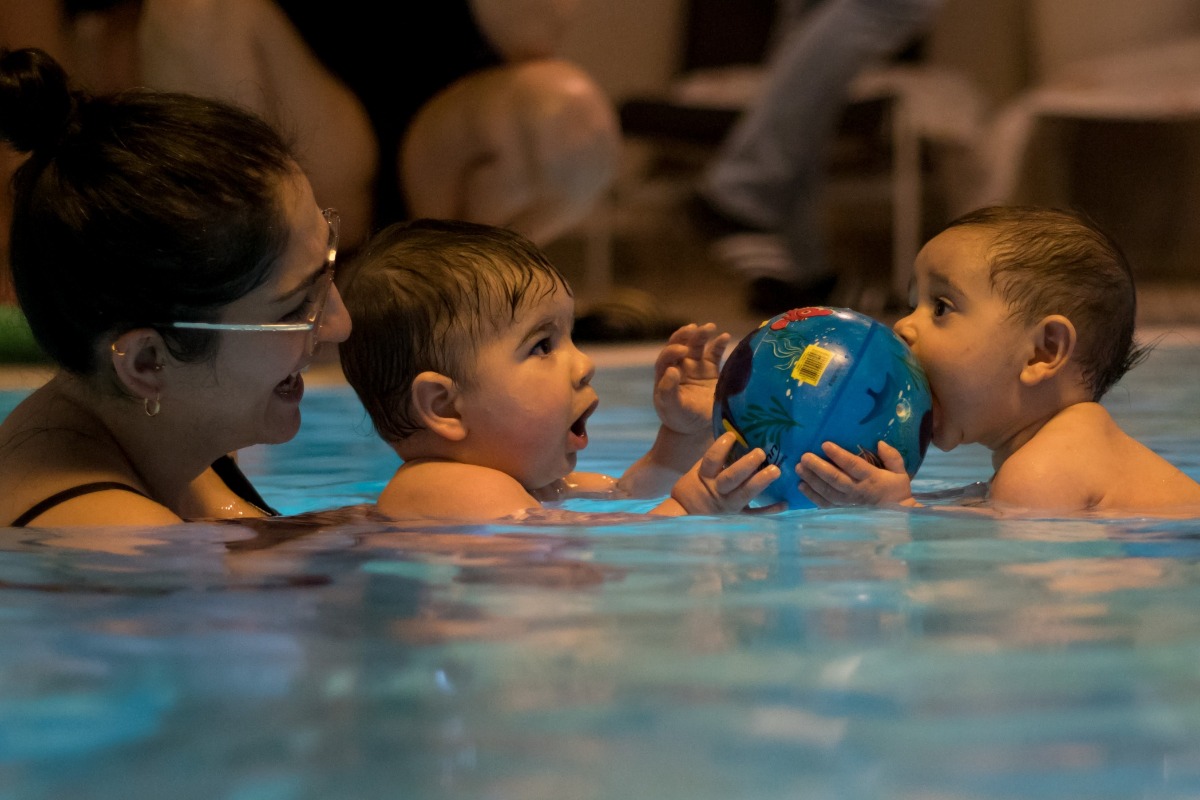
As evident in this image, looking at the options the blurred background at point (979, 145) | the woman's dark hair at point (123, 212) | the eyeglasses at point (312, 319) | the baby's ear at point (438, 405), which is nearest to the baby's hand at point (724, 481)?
the baby's ear at point (438, 405)

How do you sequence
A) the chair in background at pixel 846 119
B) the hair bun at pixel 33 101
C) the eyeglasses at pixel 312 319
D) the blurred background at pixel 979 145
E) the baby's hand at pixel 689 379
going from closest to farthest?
the hair bun at pixel 33 101 → the eyeglasses at pixel 312 319 → the baby's hand at pixel 689 379 → the chair in background at pixel 846 119 → the blurred background at pixel 979 145

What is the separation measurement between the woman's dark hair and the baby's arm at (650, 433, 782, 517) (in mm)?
756

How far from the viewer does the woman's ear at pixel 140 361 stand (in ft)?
6.71

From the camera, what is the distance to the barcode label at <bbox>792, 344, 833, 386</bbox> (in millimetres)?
2314

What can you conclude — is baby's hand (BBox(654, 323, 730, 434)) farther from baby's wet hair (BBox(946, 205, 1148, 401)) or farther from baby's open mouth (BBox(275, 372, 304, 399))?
baby's open mouth (BBox(275, 372, 304, 399))

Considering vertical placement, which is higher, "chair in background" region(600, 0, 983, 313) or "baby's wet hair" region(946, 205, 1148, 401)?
"baby's wet hair" region(946, 205, 1148, 401)

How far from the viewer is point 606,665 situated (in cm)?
130

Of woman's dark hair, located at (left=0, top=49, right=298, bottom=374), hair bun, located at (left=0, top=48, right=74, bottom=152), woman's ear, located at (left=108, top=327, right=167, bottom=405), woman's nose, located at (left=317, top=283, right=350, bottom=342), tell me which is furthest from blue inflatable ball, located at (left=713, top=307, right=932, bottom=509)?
hair bun, located at (left=0, top=48, right=74, bottom=152)

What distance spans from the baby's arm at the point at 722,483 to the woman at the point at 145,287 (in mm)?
618

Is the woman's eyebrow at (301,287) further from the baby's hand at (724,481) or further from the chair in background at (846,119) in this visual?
the chair in background at (846,119)

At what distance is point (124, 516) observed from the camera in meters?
2.03

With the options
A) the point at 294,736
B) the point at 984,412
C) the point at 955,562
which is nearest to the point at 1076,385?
the point at 984,412

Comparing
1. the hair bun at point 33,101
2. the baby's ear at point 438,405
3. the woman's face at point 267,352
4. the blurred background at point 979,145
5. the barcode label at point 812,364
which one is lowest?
the blurred background at point 979,145

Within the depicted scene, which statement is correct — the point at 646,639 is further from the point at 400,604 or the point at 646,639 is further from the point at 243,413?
the point at 243,413
